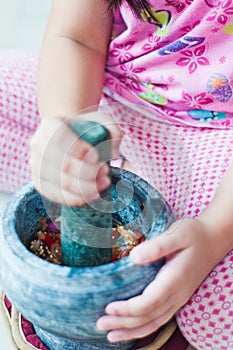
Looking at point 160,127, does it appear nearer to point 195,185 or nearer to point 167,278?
point 195,185

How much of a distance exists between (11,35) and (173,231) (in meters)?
1.00

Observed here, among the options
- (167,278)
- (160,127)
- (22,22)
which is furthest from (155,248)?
(22,22)

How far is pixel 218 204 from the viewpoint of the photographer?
83 cm

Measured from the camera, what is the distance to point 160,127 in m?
0.98

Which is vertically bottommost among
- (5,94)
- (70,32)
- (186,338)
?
(186,338)

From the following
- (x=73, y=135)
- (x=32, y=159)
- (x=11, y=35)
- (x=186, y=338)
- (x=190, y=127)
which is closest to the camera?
(x=73, y=135)

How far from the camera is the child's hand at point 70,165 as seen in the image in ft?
2.14

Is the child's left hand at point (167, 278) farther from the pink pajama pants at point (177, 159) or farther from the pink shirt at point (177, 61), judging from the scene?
the pink shirt at point (177, 61)

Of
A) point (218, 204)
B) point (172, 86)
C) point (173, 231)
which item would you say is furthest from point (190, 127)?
point (173, 231)

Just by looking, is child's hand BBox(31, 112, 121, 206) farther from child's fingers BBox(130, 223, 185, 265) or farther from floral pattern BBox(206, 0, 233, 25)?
floral pattern BBox(206, 0, 233, 25)

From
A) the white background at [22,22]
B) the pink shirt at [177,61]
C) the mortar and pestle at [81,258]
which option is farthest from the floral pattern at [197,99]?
the white background at [22,22]

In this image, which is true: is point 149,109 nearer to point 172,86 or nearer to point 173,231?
point 172,86

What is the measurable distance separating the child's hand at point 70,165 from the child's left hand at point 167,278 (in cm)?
9

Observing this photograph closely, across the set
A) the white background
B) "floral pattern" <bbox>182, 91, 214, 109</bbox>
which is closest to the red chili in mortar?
"floral pattern" <bbox>182, 91, 214, 109</bbox>
